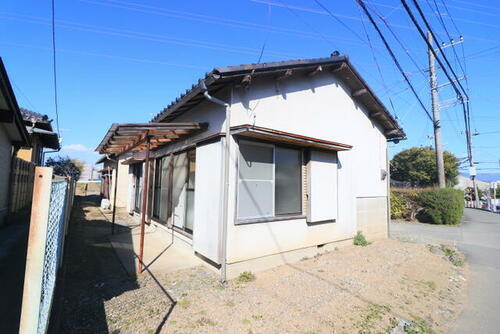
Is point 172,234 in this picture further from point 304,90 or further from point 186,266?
point 304,90

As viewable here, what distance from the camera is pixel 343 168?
707cm

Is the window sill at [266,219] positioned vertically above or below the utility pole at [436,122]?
below

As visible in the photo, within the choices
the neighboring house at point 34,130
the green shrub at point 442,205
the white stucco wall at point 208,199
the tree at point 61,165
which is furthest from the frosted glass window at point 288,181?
the tree at point 61,165

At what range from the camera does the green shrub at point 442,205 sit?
12.4m

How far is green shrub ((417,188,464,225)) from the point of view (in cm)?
1235

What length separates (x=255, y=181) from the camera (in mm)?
4961

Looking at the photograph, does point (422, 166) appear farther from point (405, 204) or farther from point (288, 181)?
point (288, 181)

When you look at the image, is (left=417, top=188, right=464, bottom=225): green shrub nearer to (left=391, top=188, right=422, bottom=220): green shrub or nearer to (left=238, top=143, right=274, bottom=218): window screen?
(left=391, top=188, right=422, bottom=220): green shrub

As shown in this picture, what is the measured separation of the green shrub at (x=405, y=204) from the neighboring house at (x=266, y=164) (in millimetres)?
6979

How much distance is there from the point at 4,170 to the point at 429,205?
1793 cm

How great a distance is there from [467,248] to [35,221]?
1048 centimetres

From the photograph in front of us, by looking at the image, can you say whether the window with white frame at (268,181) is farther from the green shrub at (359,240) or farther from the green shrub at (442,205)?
the green shrub at (442,205)

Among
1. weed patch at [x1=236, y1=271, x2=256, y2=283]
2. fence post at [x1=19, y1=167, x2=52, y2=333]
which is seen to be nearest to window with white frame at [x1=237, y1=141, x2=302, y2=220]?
weed patch at [x1=236, y1=271, x2=256, y2=283]

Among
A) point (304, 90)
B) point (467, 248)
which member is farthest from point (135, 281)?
point (467, 248)
